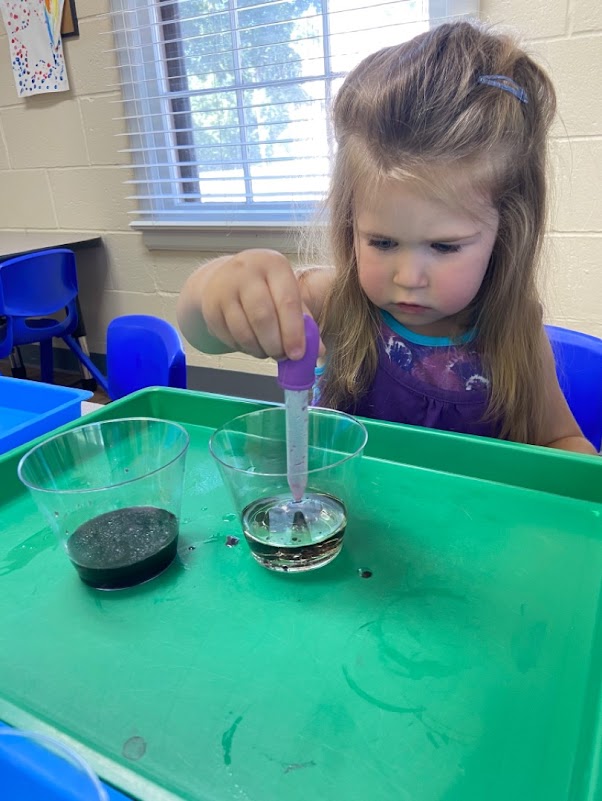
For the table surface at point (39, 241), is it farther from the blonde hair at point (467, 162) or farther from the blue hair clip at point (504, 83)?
the blue hair clip at point (504, 83)

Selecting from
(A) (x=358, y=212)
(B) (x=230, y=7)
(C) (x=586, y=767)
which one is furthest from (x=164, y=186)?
(C) (x=586, y=767)

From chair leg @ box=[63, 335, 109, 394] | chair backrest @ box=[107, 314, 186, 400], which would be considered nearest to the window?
chair leg @ box=[63, 335, 109, 394]

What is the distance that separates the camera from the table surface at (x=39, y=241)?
6.37 feet

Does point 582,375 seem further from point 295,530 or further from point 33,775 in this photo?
point 33,775

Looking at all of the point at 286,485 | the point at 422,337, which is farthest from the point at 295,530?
the point at 422,337

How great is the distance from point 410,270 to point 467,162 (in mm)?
132

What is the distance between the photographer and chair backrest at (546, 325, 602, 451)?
0.83 meters

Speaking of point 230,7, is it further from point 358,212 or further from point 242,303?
point 242,303

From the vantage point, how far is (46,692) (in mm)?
362

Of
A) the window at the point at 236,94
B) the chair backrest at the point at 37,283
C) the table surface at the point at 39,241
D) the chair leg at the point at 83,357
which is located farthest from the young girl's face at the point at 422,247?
the chair leg at the point at 83,357

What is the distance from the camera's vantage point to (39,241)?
2.15 meters

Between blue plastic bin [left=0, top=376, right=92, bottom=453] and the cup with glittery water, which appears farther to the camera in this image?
blue plastic bin [left=0, top=376, right=92, bottom=453]

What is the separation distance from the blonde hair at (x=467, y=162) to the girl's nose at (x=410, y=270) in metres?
0.07

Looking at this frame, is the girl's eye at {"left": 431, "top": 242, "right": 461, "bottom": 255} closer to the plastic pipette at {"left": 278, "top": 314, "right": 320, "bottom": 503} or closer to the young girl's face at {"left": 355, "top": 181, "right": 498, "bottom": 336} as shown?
the young girl's face at {"left": 355, "top": 181, "right": 498, "bottom": 336}
